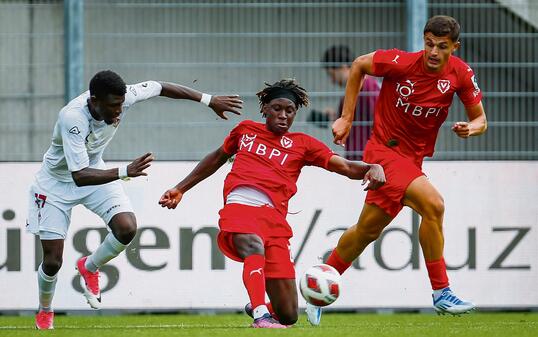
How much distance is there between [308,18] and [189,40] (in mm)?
1138

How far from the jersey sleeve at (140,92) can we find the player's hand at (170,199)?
89cm

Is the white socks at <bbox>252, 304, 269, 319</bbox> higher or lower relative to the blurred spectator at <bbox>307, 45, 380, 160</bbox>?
lower

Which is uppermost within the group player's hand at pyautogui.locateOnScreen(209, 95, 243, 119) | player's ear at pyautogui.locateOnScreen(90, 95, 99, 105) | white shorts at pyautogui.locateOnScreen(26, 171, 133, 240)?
player's ear at pyautogui.locateOnScreen(90, 95, 99, 105)

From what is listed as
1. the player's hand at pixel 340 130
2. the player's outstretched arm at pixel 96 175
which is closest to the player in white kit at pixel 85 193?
the player's outstretched arm at pixel 96 175

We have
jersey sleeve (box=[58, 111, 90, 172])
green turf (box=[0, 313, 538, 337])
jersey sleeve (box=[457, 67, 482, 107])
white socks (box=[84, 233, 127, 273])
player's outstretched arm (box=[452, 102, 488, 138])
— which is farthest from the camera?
white socks (box=[84, 233, 127, 273])

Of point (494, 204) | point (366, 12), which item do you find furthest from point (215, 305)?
point (366, 12)

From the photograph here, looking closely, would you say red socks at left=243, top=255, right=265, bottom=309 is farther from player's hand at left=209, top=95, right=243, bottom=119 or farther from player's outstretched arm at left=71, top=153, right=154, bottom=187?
player's hand at left=209, top=95, right=243, bottom=119

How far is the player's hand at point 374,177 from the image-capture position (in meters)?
8.94

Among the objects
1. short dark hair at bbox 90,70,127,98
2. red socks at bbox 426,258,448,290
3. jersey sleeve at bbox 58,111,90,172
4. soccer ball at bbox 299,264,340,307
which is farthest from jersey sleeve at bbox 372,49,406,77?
jersey sleeve at bbox 58,111,90,172

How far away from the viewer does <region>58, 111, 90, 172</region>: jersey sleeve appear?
31.1 feet

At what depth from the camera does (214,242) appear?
11531mm

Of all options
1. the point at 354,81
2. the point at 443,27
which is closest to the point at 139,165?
the point at 354,81

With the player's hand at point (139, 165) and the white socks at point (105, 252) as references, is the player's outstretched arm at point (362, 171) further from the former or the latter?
the white socks at point (105, 252)

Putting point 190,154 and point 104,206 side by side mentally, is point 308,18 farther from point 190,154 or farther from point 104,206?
point 104,206
